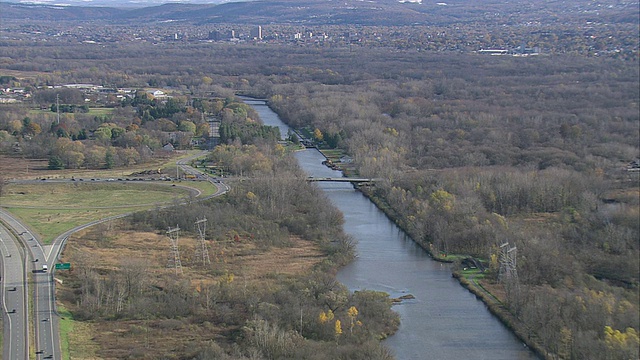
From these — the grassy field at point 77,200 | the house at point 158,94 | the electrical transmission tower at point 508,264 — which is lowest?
the house at point 158,94

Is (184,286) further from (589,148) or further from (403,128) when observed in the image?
(403,128)

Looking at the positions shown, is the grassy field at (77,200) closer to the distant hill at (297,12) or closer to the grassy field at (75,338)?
the grassy field at (75,338)

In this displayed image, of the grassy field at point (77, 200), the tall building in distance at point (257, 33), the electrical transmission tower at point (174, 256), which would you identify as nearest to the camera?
the electrical transmission tower at point (174, 256)

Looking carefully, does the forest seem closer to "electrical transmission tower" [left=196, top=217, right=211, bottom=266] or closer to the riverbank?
the riverbank

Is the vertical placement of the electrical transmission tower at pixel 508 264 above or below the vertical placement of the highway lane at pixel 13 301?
above

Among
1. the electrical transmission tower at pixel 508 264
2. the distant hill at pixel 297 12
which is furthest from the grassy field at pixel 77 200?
the distant hill at pixel 297 12

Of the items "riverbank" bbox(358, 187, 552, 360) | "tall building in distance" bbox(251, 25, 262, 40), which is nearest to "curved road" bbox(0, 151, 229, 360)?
"riverbank" bbox(358, 187, 552, 360)

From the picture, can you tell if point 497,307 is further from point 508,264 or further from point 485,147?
point 485,147

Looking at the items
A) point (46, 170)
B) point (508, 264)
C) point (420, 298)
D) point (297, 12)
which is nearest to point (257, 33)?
point (297, 12)
